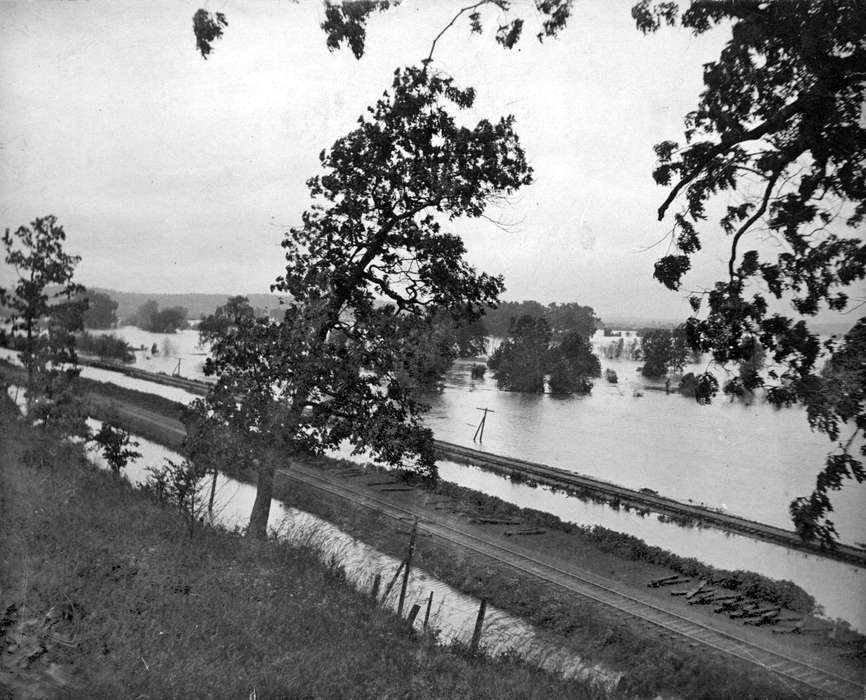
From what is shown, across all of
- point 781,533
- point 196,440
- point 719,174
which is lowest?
point 781,533

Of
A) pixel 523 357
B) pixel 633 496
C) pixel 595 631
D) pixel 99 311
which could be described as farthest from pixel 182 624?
pixel 633 496

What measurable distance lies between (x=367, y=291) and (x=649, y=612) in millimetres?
9073

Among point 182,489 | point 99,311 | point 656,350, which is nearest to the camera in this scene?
point 182,489

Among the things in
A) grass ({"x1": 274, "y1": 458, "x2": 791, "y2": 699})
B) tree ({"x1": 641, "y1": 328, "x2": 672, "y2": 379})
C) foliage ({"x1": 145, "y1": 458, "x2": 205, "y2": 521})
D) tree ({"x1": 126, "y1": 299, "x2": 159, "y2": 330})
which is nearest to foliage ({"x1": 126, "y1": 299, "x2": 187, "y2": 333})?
tree ({"x1": 126, "y1": 299, "x2": 159, "y2": 330})

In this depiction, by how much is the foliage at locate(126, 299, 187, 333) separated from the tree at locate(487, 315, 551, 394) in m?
9.55

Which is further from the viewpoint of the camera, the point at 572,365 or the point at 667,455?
the point at 667,455

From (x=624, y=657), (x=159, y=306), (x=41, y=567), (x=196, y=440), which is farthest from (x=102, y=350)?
(x=624, y=657)

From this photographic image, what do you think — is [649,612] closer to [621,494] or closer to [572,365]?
[621,494]

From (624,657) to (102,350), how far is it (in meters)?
18.1

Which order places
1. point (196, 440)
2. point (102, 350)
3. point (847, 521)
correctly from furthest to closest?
1. point (102, 350)
2. point (847, 521)
3. point (196, 440)

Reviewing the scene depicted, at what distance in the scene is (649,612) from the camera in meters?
12.5

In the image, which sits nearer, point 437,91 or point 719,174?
point 719,174

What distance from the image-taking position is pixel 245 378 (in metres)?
11.1

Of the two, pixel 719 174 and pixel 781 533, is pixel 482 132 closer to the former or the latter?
pixel 719 174
